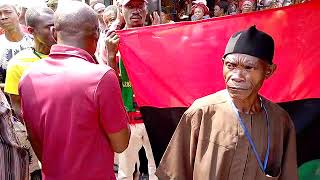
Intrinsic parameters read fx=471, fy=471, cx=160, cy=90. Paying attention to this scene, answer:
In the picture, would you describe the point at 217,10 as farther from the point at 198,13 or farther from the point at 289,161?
the point at 289,161

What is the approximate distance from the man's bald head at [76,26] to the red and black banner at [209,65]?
1.11 m

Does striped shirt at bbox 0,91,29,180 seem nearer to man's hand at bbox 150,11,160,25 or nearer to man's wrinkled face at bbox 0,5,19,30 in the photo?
man's hand at bbox 150,11,160,25

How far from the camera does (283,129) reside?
279cm

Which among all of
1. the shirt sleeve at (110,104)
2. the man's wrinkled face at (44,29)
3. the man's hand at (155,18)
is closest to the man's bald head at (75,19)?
the shirt sleeve at (110,104)

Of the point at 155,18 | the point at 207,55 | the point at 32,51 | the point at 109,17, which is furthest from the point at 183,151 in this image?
the point at 109,17

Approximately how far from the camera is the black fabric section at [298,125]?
347 cm

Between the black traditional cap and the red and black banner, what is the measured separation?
92 centimetres

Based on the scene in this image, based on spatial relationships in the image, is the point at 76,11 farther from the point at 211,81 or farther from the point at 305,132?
the point at 305,132

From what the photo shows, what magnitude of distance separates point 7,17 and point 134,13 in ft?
5.29

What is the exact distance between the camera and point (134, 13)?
14.1 feet

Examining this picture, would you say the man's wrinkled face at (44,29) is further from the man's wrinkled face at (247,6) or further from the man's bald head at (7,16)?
the man's wrinkled face at (247,6)

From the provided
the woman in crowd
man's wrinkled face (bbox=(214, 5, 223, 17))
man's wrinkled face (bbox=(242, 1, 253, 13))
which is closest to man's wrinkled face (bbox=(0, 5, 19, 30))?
the woman in crowd

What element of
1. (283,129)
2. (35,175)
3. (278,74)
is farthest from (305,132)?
(35,175)

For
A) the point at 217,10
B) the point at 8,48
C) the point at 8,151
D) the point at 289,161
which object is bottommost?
the point at 217,10
